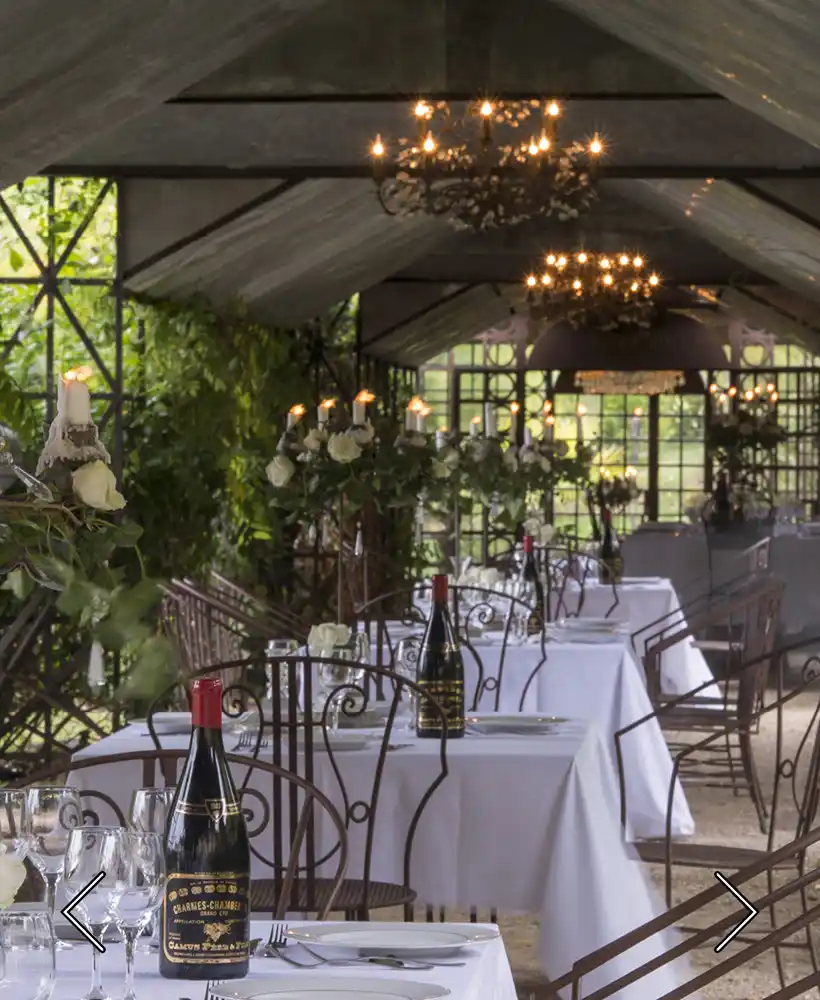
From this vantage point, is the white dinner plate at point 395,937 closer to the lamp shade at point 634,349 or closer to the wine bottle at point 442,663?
the wine bottle at point 442,663

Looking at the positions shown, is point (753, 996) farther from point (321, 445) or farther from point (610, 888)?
point (321, 445)

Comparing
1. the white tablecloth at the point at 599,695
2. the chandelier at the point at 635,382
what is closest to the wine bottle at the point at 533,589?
the white tablecloth at the point at 599,695

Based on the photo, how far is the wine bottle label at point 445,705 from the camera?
399 cm

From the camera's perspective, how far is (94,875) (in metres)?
1.88

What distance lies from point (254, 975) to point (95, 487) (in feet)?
1.97

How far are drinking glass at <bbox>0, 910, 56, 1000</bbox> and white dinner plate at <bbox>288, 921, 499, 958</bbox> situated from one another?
50cm

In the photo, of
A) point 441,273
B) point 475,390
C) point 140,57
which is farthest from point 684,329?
point 140,57

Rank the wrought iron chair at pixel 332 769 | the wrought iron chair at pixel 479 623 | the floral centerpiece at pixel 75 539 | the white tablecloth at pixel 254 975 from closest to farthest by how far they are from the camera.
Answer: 1. the floral centerpiece at pixel 75 539
2. the white tablecloth at pixel 254 975
3. the wrought iron chair at pixel 332 769
4. the wrought iron chair at pixel 479 623

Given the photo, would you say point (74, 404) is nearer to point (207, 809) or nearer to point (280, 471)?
point (207, 809)

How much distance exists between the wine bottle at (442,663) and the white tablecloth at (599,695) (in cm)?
178

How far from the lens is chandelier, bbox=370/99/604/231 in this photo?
657cm

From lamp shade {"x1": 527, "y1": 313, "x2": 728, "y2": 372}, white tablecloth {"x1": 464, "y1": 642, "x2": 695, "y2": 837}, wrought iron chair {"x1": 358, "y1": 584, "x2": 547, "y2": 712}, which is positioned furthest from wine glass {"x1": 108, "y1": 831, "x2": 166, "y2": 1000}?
lamp shade {"x1": 527, "y1": 313, "x2": 728, "y2": 372}

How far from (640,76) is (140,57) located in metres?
2.07

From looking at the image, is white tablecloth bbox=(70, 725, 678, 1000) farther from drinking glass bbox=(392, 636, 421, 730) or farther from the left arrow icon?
the left arrow icon
